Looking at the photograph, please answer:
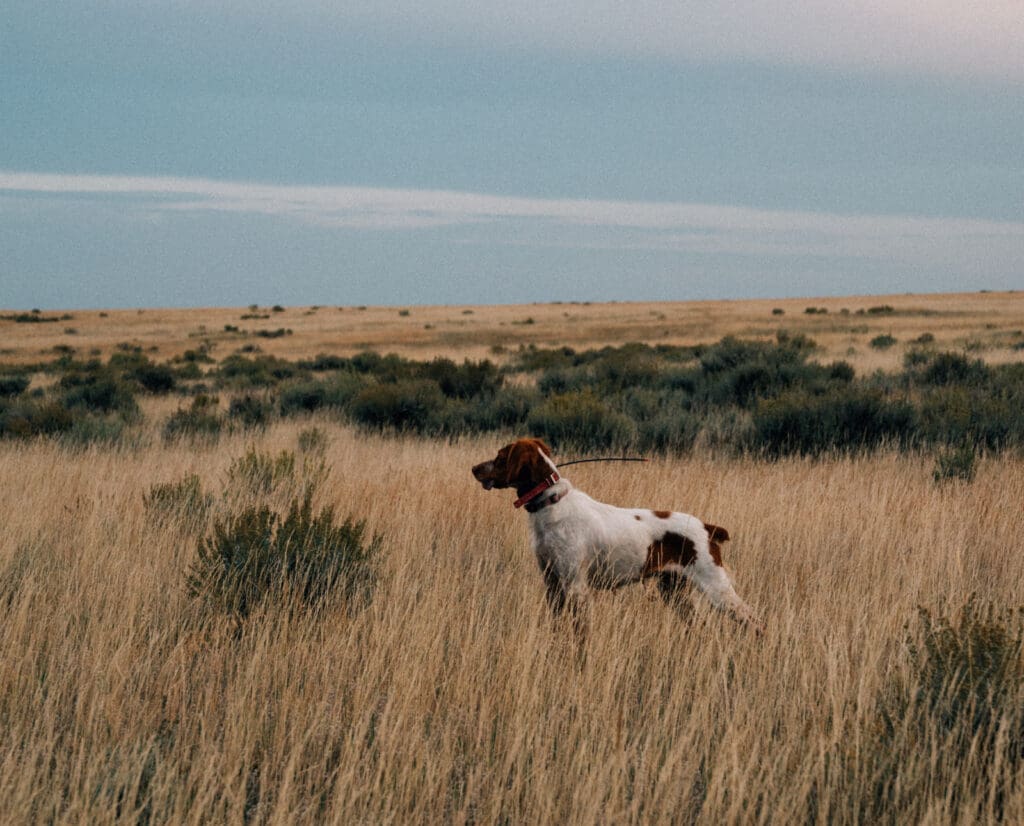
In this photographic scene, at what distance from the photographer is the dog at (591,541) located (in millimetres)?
4008

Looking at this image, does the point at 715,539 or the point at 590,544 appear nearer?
the point at 590,544

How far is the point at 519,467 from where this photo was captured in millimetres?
3947

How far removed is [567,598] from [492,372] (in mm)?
14538

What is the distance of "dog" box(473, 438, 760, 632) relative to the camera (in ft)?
13.1

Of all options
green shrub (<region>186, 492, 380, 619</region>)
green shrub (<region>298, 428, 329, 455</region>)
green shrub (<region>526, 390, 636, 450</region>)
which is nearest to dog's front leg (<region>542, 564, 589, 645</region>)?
A: green shrub (<region>186, 492, 380, 619</region>)

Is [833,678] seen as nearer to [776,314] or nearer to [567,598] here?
[567,598]

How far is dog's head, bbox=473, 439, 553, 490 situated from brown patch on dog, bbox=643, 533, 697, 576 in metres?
0.64

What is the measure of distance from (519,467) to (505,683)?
940 mm

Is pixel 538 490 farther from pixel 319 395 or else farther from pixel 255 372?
pixel 255 372

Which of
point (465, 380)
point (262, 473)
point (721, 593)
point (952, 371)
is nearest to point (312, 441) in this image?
point (262, 473)

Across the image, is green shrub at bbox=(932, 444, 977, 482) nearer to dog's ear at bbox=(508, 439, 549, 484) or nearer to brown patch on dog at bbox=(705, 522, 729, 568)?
brown patch on dog at bbox=(705, 522, 729, 568)

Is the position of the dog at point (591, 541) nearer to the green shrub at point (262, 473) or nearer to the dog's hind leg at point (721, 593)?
the dog's hind leg at point (721, 593)

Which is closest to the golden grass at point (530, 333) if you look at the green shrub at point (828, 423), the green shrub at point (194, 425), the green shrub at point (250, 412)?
the green shrub at point (828, 423)

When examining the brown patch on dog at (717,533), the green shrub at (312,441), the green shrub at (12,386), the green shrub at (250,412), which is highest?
the brown patch on dog at (717,533)
